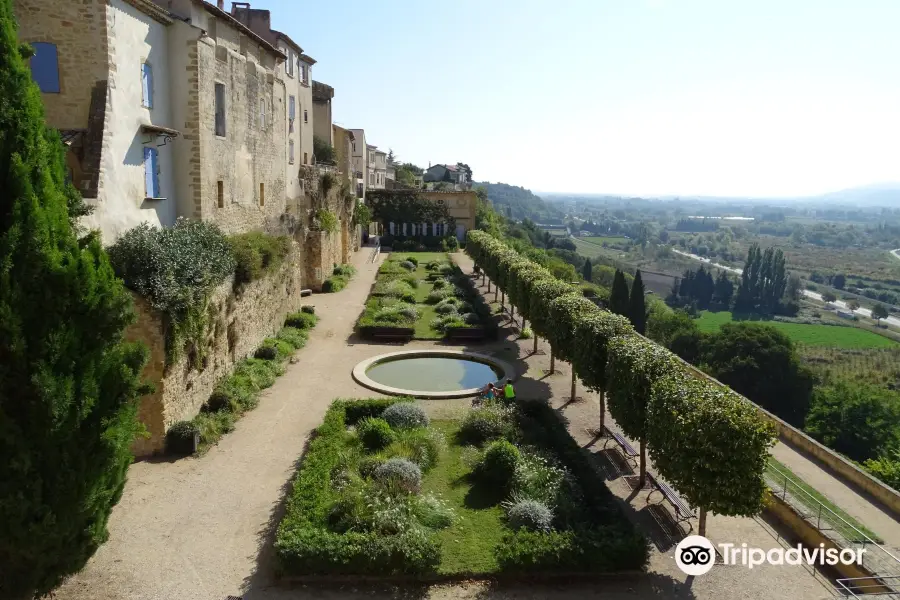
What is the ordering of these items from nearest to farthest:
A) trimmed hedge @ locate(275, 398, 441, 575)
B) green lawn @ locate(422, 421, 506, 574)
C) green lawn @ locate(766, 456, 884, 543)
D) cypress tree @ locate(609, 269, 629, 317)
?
1. trimmed hedge @ locate(275, 398, 441, 575)
2. green lawn @ locate(422, 421, 506, 574)
3. green lawn @ locate(766, 456, 884, 543)
4. cypress tree @ locate(609, 269, 629, 317)

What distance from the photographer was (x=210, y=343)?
19484 mm

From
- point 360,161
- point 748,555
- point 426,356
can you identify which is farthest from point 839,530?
point 360,161

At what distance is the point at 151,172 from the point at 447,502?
545 inches

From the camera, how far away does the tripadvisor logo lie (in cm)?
1247

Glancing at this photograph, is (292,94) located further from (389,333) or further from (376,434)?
(376,434)

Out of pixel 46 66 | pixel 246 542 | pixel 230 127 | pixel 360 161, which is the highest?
pixel 360 161

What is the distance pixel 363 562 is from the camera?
11.6 metres

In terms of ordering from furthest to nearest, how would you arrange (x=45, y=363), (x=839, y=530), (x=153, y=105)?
1. (x=153, y=105)
2. (x=839, y=530)
3. (x=45, y=363)

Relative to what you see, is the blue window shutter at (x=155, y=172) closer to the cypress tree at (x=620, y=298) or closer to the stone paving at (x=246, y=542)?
the stone paving at (x=246, y=542)

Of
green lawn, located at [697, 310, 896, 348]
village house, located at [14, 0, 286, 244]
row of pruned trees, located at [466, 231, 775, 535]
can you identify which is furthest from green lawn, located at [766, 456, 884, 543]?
green lawn, located at [697, 310, 896, 348]

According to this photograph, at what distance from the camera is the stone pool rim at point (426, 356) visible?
22188mm

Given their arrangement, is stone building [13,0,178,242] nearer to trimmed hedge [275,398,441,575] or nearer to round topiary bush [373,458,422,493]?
trimmed hedge [275,398,441,575]

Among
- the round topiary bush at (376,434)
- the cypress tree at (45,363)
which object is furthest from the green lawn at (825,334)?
the cypress tree at (45,363)

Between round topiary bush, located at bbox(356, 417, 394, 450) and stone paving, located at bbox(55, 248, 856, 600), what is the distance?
Answer: 1.95m
